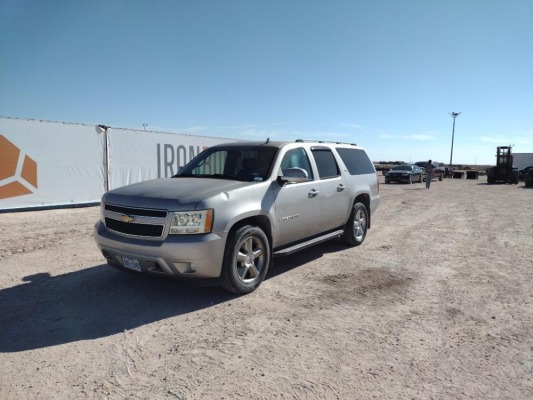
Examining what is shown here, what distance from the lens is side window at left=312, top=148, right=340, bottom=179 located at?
239 inches

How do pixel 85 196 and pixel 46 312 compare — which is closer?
pixel 46 312

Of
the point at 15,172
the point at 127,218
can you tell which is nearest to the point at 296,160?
the point at 127,218

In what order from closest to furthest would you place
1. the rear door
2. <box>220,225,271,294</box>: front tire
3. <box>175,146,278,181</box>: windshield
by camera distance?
1. <box>220,225,271,294</box>: front tire
2. <box>175,146,278,181</box>: windshield
3. the rear door

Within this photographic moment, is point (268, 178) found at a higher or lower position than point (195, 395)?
higher

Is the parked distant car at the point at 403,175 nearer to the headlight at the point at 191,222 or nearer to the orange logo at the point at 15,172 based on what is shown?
the orange logo at the point at 15,172

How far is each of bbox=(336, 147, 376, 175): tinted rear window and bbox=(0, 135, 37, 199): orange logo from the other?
9328 mm

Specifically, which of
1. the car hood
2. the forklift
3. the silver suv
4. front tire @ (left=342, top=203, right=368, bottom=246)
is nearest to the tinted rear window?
the silver suv

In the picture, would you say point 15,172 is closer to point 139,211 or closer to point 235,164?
point 235,164

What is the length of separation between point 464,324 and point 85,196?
11888 millimetres

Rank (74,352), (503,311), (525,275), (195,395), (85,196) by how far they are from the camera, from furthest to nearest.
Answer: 1. (85,196)
2. (525,275)
3. (503,311)
4. (74,352)
5. (195,395)

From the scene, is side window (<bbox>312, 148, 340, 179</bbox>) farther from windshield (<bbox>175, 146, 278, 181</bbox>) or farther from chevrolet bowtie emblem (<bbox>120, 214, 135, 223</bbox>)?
chevrolet bowtie emblem (<bbox>120, 214, 135, 223</bbox>)

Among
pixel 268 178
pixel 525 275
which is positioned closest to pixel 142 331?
pixel 268 178

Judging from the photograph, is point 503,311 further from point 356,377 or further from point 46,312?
point 46,312

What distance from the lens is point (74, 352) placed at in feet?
10.5
